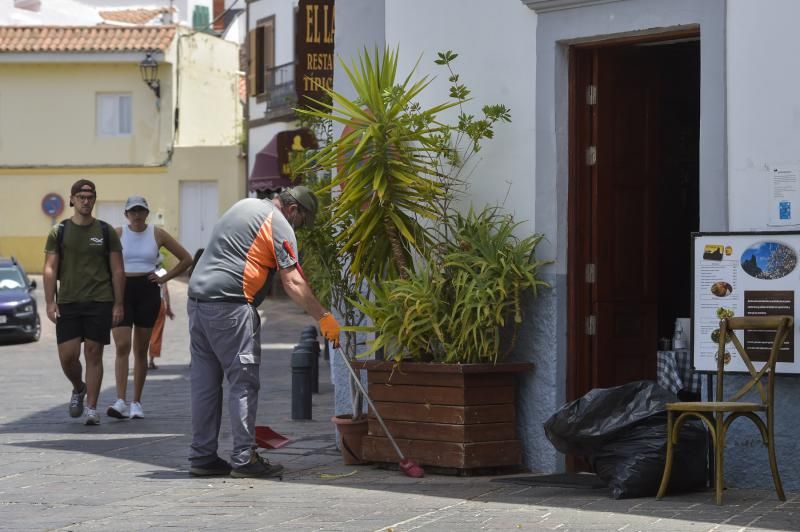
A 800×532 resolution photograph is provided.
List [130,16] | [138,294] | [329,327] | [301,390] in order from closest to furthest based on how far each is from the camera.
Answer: [329,327] → [138,294] → [301,390] → [130,16]

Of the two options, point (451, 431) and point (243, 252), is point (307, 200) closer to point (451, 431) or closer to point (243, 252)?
point (243, 252)

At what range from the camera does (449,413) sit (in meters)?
9.05

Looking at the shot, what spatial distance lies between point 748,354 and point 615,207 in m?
1.70

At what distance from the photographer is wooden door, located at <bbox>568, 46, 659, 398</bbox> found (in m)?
9.52

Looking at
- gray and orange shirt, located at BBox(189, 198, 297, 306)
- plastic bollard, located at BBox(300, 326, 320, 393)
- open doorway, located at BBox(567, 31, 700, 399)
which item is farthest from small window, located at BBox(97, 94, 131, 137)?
gray and orange shirt, located at BBox(189, 198, 297, 306)

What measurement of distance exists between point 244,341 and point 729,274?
9.22ft

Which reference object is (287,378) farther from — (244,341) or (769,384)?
(769,384)

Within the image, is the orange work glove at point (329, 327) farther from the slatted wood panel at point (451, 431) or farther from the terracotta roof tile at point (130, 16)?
the terracotta roof tile at point (130, 16)

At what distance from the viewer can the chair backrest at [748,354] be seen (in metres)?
8.01

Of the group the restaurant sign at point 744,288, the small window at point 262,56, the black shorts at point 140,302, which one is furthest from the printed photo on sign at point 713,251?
the small window at point 262,56

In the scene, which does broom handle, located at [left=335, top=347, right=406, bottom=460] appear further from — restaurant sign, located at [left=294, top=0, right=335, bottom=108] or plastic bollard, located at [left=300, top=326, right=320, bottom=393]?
restaurant sign, located at [left=294, top=0, right=335, bottom=108]

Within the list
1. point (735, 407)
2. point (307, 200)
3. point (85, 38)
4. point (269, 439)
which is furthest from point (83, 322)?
point (85, 38)

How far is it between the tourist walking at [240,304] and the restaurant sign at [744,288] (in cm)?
209

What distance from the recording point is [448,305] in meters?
9.16
